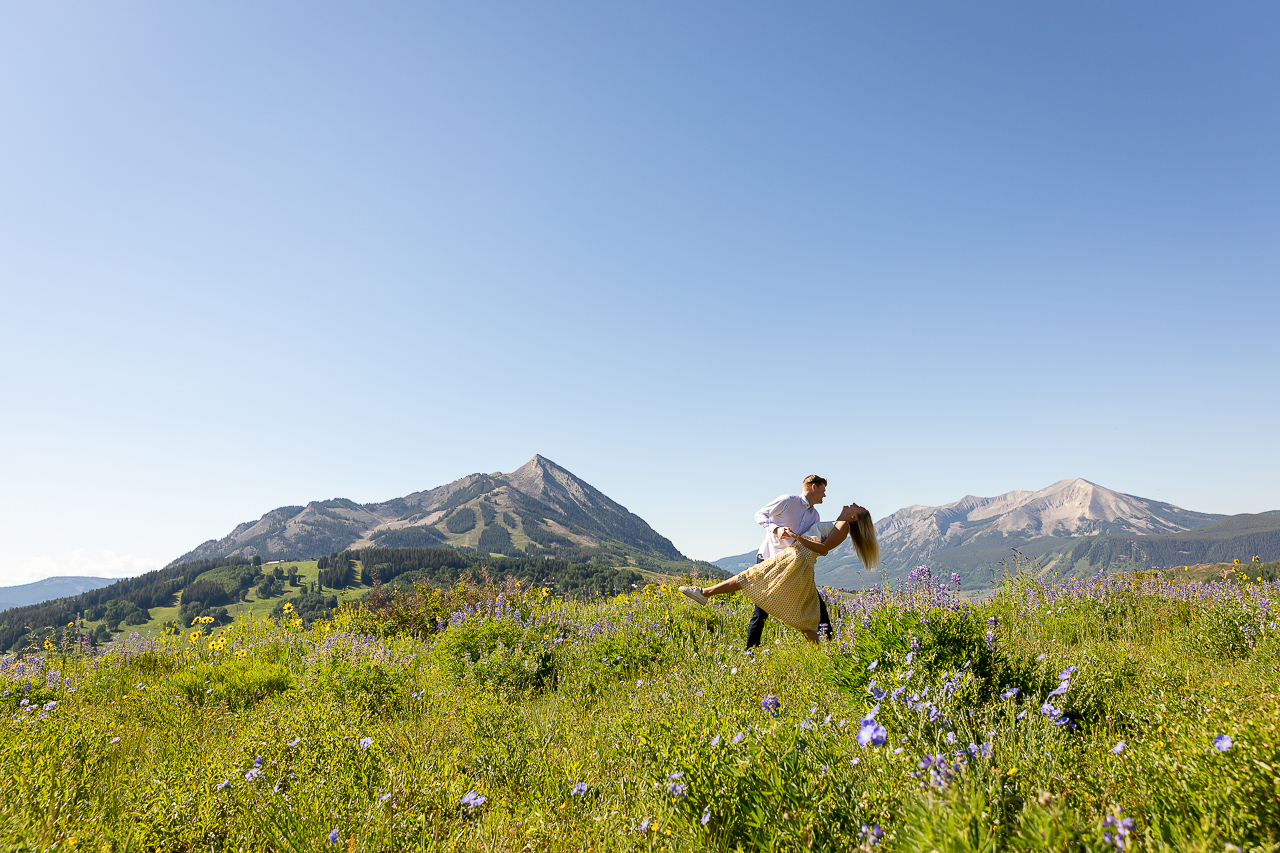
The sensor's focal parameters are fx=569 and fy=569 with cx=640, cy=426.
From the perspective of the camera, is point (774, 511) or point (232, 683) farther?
point (774, 511)

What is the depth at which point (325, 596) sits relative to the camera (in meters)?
195

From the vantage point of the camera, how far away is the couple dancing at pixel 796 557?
652cm

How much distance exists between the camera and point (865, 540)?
7.05 m

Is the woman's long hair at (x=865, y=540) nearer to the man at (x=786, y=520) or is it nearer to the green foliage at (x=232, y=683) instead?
the man at (x=786, y=520)

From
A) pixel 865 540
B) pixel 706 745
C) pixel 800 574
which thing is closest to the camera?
pixel 706 745

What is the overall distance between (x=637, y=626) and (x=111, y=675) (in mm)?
7040

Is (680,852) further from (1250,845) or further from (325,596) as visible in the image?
(325,596)

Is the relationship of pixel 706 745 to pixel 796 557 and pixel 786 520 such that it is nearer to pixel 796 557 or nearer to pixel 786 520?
pixel 796 557

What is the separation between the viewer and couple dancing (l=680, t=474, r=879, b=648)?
6.52 m

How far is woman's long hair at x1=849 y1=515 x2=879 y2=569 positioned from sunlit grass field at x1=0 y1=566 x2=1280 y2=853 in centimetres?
79

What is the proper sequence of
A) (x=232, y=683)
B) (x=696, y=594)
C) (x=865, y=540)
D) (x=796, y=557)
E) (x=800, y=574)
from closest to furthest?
1. (x=232, y=683)
2. (x=800, y=574)
3. (x=796, y=557)
4. (x=865, y=540)
5. (x=696, y=594)

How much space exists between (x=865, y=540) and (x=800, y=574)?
1.12 meters

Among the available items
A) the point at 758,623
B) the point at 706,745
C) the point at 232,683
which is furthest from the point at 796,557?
the point at 232,683

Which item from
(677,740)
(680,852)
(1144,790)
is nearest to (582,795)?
(677,740)
